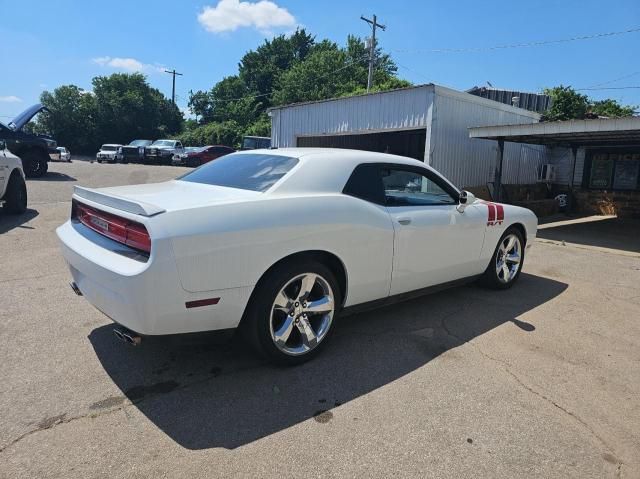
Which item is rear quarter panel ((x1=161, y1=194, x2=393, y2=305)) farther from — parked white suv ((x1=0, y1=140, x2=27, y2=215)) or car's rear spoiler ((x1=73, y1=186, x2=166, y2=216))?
parked white suv ((x1=0, y1=140, x2=27, y2=215))

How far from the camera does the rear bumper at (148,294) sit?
2.46m

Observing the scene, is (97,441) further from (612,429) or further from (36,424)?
(612,429)

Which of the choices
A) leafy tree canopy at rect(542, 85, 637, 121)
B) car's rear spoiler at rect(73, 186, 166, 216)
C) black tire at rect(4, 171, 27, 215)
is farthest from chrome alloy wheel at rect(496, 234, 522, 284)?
leafy tree canopy at rect(542, 85, 637, 121)

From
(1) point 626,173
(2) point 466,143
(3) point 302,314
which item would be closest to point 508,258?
(3) point 302,314

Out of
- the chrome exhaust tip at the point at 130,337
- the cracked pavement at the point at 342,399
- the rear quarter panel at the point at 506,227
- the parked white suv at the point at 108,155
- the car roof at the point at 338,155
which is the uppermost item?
the parked white suv at the point at 108,155

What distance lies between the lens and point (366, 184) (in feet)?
11.8

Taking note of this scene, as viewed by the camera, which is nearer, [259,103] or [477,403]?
[477,403]

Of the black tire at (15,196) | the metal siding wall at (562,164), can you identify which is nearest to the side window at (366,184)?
the black tire at (15,196)

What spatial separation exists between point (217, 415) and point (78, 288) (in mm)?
1433

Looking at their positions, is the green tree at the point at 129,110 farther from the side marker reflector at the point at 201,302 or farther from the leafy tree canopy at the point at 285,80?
the side marker reflector at the point at 201,302

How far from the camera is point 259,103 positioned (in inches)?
2172

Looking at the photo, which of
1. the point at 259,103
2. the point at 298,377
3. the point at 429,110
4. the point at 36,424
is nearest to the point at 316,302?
the point at 298,377

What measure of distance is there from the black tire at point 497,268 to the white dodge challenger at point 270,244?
74cm

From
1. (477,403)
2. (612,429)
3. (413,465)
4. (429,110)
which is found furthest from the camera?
(429,110)
